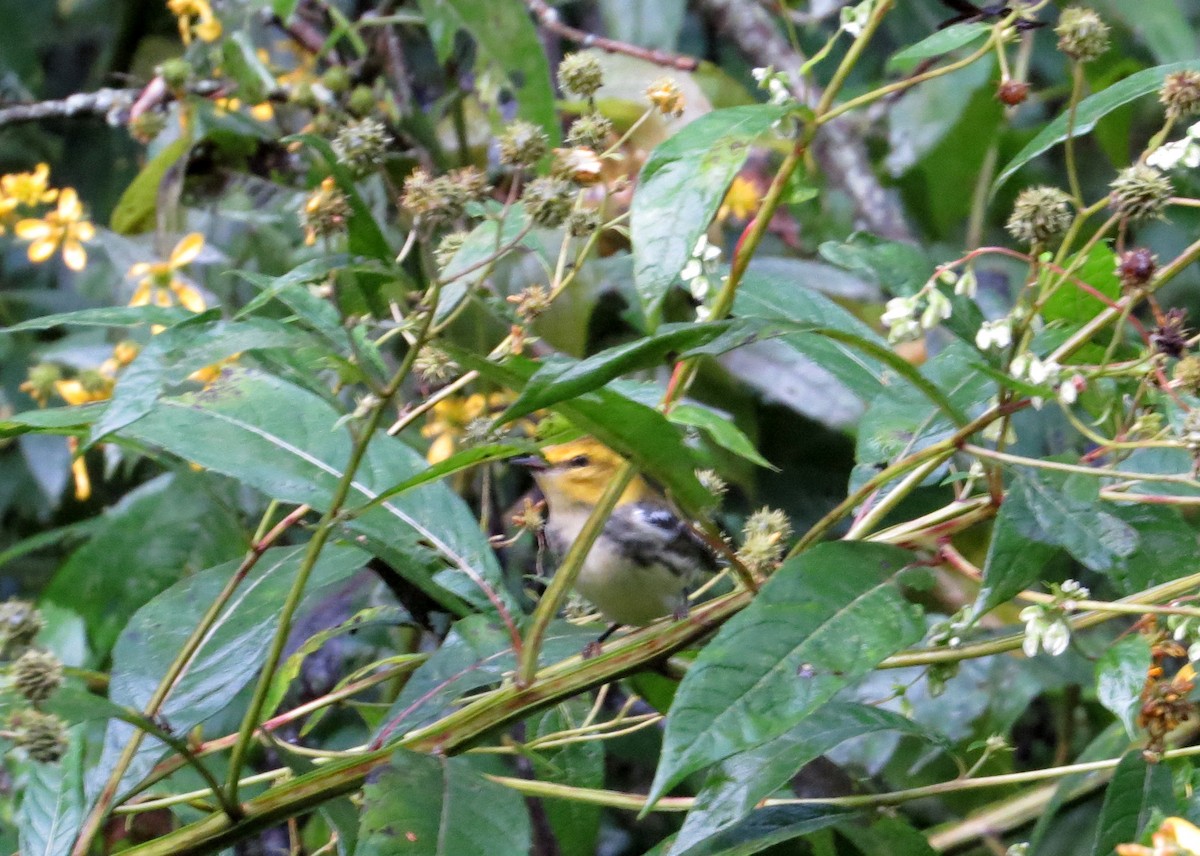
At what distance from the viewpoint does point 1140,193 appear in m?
0.71

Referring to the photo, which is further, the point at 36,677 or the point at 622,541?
the point at 622,541

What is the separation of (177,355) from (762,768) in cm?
37

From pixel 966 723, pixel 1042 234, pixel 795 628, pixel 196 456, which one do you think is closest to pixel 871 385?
pixel 1042 234

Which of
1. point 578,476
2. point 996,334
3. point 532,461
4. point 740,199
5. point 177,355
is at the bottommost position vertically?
point 578,476

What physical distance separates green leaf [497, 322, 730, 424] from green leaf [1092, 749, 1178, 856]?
0.38 metres

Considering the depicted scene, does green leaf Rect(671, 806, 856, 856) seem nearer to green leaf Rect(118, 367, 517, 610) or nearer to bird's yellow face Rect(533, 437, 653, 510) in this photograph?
green leaf Rect(118, 367, 517, 610)

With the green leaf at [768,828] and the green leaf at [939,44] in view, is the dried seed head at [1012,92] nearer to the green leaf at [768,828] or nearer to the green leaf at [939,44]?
the green leaf at [939,44]

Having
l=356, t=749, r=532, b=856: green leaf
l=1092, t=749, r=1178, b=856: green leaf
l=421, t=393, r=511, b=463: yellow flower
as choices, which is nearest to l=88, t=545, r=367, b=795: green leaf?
l=356, t=749, r=532, b=856: green leaf

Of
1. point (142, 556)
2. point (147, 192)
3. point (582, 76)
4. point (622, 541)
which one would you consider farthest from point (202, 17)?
point (582, 76)

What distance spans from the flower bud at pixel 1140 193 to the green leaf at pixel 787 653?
0.25 meters

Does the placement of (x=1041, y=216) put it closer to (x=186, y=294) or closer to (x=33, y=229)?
(x=186, y=294)

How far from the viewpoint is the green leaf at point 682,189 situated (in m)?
0.58

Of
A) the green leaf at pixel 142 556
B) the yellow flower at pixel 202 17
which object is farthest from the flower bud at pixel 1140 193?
the yellow flower at pixel 202 17

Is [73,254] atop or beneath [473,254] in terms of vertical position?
beneath
